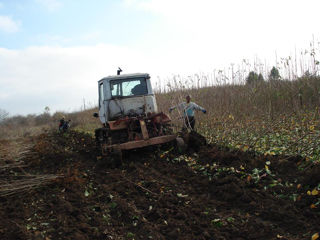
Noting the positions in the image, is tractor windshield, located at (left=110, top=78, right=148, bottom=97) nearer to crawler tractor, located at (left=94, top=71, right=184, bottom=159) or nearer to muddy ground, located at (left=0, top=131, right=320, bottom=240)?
crawler tractor, located at (left=94, top=71, right=184, bottom=159)

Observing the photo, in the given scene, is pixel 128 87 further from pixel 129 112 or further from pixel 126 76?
pixel 129 112

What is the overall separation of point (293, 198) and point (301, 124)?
4883mm

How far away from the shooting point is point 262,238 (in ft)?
11.8

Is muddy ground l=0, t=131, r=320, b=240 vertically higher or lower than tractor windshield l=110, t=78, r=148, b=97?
lower

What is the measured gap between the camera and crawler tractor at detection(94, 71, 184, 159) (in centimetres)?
802

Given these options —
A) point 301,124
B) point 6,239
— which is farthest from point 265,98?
point 6,239

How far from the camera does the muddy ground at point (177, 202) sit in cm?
391

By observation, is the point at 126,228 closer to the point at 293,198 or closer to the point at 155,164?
the point at 293,198

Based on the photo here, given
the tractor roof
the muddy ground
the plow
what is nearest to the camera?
the muddy ground

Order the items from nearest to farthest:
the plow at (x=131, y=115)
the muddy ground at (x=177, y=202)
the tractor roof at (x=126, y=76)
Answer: the muddy ground at (x=177, y=202)
the plow at (x=131, y=115)
the tractor roof at (x=126, y=76)

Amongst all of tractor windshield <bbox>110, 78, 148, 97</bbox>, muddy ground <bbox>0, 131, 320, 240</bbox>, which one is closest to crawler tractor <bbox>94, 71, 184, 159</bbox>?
tractor windshield <bbox>110, 78, 148, 97</bbox>

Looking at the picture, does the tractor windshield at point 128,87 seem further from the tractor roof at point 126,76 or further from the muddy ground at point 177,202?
the muddy ground at point 177,202

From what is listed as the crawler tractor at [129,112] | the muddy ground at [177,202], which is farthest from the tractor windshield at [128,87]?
the muddy ground at [177,202]

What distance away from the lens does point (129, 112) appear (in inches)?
335
